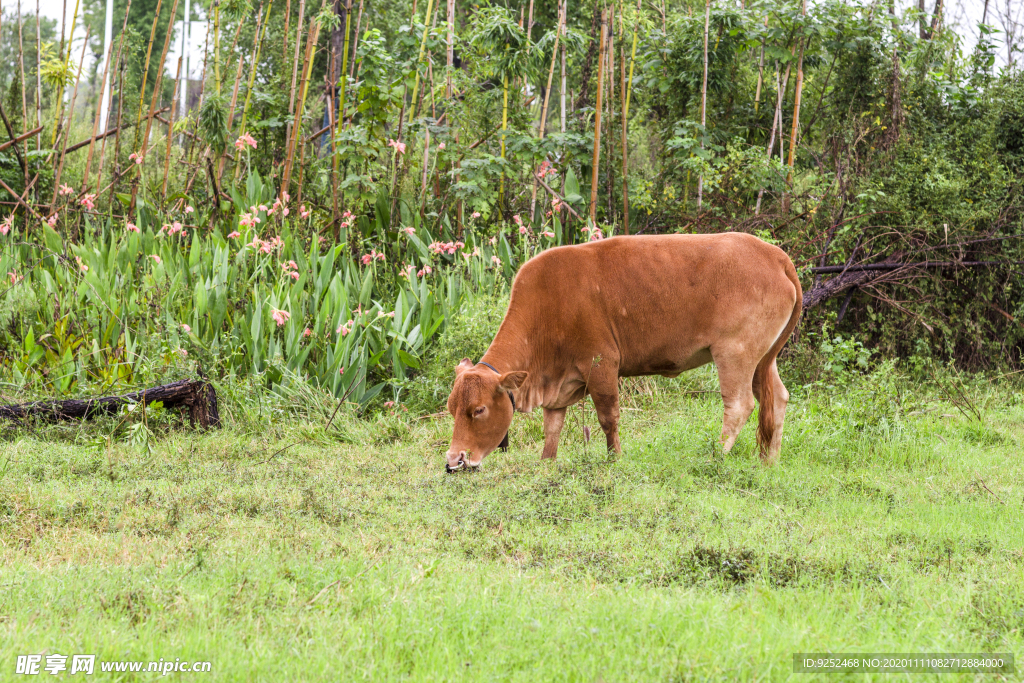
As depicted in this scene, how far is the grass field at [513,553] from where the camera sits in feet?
8.82

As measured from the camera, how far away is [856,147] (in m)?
9.61

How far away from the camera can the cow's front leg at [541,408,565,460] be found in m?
5.52

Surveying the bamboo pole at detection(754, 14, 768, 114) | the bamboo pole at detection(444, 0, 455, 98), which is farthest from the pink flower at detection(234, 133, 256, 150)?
the bamboo pole at detection(754, 14, 768, 114)

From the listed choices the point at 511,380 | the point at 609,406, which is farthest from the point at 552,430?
the point at 511,380

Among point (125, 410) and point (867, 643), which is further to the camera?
point (125, 410)

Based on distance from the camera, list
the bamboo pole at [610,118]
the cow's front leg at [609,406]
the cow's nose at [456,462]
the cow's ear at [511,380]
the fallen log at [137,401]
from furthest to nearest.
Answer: the bamboo pole at [610,118], the fallen log at [137,401], the cow's front leg at [609,406], the cow's ear at [511,380], the cow's nose at [456,462]

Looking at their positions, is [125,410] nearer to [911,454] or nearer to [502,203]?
[502,203]

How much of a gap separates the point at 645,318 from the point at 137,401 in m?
3.53

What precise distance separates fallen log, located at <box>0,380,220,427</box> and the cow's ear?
2451 mm

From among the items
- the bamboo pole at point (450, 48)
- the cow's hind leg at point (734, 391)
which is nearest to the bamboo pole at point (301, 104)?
the bamboo pole at point (450, 48)

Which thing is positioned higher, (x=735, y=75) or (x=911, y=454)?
(x=735, y=75)

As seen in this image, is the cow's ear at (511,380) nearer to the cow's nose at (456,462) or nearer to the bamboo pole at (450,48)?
the cow's nose at (456,462)

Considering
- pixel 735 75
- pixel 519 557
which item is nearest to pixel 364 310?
pixel 519 557

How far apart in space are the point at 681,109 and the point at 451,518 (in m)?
7.07
